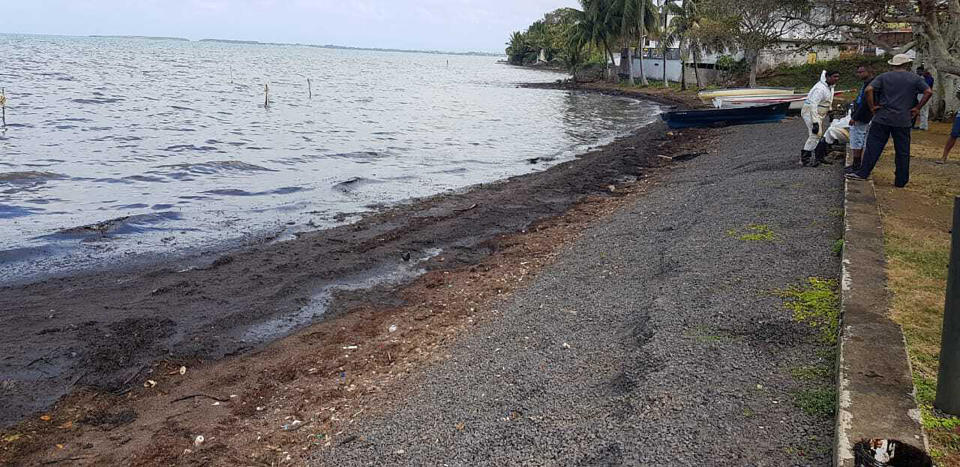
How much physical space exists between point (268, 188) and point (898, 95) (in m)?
12.8

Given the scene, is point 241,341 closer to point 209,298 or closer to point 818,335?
point 209,298

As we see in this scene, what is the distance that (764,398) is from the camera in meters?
4.33

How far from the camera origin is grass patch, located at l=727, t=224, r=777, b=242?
7.92 metres

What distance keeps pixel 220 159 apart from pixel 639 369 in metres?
17.5

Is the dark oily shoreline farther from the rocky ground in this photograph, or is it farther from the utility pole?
the utility pole

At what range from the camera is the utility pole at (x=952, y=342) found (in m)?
3.51

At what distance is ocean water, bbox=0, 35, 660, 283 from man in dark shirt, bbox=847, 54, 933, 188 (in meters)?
9.02

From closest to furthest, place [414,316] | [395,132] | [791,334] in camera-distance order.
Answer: [791,334]
[414,316]
[395,132]

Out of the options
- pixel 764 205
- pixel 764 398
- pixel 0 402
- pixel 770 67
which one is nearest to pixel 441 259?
pixel 764 205

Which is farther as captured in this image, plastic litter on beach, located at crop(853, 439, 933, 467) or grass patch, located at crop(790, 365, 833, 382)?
grass patch, located at crop(790, 365, 833, 382)

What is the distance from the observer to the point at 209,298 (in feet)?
27.9

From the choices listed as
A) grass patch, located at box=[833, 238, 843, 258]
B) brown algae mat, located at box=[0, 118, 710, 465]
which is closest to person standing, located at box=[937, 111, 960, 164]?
brown algae mat, located at box=[0, 118, 710, 465]

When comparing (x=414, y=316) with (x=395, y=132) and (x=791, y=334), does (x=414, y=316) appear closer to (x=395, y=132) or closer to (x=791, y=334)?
(x=791, y=334)

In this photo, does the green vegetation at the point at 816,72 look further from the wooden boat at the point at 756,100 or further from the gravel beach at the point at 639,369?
the gravel beach at the point at 639,369
